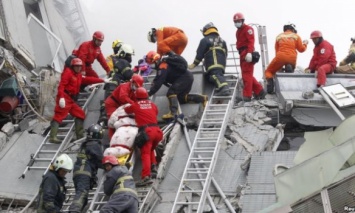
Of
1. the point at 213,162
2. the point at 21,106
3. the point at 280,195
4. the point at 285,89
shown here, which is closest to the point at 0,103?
the point at 21,106

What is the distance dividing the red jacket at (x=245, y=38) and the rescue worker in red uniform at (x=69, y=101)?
3.58m

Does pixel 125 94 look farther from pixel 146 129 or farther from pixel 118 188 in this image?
pixel 118 188

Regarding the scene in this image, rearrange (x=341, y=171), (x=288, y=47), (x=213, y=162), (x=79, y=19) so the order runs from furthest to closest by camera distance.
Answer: (x=79, y=19) → (x=288, y=47) → (x=213, y=162) → (x=341, y=171)

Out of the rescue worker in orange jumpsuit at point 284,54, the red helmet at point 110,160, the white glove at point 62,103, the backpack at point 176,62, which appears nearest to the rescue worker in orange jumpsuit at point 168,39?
the backpack at point 176,62

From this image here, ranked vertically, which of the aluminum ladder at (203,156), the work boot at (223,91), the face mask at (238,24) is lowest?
the aluminum ladder at (203,156)

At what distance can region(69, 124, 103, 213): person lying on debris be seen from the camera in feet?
36.8

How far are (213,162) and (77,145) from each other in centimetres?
273

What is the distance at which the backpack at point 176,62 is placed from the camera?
45.8ft

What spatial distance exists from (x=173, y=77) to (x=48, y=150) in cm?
276

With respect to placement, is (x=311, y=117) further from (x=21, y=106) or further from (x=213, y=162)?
(x=21, y=106)

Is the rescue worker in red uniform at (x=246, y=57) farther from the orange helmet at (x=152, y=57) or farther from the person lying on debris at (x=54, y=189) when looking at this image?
the person lying on debris at (x=54, y=189)

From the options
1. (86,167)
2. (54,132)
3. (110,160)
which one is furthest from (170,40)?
(110,160)

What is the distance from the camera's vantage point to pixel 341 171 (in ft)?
30.5

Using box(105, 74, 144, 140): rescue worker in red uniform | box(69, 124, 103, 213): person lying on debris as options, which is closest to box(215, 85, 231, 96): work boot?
box(105, 74, 144, 140): rescue worker in red uniform
